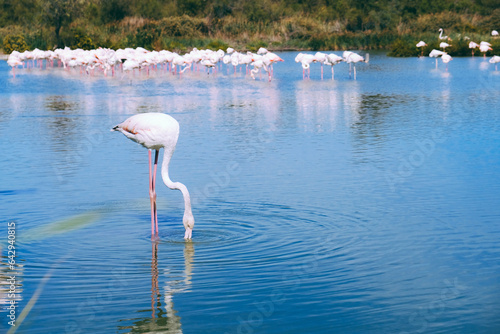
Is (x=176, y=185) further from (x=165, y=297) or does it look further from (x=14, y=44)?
(x=14, y=44)

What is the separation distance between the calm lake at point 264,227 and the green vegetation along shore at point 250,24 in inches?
1505

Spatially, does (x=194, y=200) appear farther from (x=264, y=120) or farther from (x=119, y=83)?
(x=119, y=83)

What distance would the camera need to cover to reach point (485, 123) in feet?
54.9

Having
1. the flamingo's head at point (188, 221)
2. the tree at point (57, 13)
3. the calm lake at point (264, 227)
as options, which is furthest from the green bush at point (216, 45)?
the flamingo's head at point (188, 221)

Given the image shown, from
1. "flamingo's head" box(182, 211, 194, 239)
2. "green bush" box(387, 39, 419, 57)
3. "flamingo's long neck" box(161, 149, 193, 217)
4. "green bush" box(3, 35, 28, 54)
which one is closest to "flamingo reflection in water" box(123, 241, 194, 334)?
"flamingo's head" box(182, 211, 194, 239)

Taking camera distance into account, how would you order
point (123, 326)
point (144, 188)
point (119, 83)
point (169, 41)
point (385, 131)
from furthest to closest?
1. point (169, 41)
2. point (119, 83)
3. point (385, 131)
4. point (144, 188)
5. point (123, 326)

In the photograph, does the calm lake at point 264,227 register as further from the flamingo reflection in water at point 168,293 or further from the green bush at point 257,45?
the green bush at point 257,45

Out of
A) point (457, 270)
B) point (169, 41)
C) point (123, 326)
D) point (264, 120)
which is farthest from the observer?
point (169, 41)

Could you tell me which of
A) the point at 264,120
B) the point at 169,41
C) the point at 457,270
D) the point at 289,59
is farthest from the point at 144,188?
the point at 169,41

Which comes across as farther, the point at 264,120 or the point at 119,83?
the point at 119,83

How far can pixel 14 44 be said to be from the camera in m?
58.0

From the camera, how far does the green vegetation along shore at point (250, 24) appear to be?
57375 millimetres

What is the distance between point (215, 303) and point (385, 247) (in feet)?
7.10

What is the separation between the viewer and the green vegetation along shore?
188 feet
